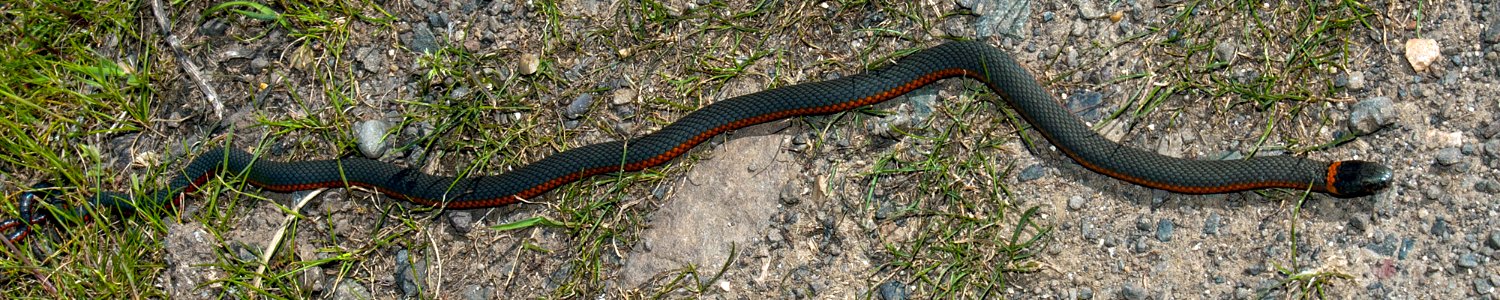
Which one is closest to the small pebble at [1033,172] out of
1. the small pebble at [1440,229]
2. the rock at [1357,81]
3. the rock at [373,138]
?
the rock at [1357,81]

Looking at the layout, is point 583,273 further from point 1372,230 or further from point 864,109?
point 1372,230

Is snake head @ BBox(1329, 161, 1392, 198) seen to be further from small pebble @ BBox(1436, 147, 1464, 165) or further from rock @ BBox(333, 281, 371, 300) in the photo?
rock @ BBox(333, 281, 371, 300)

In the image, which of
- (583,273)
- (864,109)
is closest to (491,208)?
(583,273)

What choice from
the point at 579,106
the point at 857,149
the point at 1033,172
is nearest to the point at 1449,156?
the point at 1033,172

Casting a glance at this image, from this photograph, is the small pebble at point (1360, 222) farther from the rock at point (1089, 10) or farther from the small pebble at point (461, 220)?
the small pebble at point (461, 220)

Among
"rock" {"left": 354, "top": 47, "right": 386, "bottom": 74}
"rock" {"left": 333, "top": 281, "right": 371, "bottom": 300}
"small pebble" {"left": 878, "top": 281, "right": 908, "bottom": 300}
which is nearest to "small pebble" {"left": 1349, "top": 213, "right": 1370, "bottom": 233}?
"small pebble" {"left": 878, "top": 281, "right": 908, "bottom": 300}

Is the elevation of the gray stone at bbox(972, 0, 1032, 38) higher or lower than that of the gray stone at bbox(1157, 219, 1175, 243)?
higher
